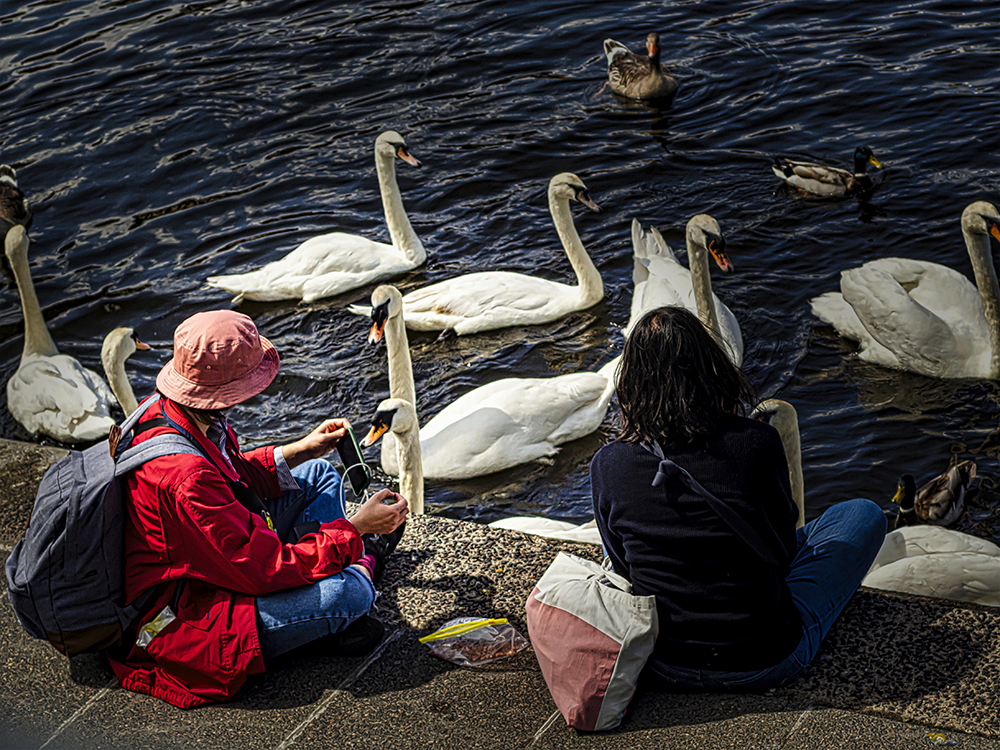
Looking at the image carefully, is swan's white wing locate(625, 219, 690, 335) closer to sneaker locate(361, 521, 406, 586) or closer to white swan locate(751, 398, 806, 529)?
white swan locate(751, 398, 806, 529)

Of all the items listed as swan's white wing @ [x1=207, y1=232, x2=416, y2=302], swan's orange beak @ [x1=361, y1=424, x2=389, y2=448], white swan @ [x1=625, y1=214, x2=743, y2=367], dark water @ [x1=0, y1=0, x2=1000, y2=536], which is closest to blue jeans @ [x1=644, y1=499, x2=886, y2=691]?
dark water @ [x1=0, y1=0, x2=1000, y2=536]

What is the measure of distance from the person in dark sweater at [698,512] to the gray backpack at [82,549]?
136cm

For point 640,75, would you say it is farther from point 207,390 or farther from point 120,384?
point 207,390

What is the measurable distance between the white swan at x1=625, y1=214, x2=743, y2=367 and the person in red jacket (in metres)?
4.47

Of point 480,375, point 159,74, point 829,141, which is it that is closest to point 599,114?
point 829,141

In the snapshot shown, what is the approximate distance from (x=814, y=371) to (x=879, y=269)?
874mm

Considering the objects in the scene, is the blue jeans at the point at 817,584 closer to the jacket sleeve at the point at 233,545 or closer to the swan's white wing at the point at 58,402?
the jacket sleeve at the point at 233,545

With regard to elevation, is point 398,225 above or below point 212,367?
below

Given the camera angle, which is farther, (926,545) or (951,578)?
(926,545)

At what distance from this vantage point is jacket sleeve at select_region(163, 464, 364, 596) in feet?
10.6

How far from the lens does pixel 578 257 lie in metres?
9.29

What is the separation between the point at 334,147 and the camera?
12.3m

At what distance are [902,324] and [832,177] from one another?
2.80m

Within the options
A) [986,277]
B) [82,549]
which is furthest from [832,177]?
[82,549]
